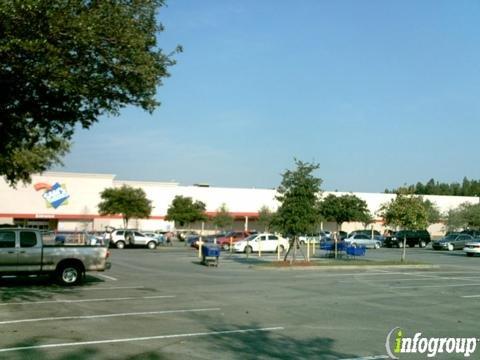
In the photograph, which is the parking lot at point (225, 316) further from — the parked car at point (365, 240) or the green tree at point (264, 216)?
the green tree at point (264, 216)

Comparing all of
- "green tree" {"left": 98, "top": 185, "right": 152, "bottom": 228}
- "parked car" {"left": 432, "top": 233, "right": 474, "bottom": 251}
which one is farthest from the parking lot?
"green tree" {"left": 98, "top": 185, "right": 152, "bottom": 228}

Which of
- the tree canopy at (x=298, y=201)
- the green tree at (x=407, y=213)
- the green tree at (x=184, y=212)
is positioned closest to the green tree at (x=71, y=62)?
the tree canopy at (x=298, y=201)

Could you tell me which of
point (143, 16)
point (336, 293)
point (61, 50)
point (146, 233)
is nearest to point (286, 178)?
point (336, 293)

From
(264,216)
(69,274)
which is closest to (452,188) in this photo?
(264,216)

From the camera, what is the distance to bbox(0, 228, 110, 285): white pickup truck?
19062mm

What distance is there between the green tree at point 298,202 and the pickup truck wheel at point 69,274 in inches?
469

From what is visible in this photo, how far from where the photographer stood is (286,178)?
29391 millimetres

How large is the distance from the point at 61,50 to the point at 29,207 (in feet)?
214

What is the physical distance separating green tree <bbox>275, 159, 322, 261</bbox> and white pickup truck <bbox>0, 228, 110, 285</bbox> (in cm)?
1108

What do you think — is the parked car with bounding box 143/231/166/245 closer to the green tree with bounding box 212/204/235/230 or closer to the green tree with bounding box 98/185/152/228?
the green tree with bounding box 98/185/152/228

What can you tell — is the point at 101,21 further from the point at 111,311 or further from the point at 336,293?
the point at 336,293

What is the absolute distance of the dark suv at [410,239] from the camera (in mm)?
59594

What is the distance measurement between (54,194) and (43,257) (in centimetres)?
5852

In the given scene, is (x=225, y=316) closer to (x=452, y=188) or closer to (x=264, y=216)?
(x=264, y=216)
